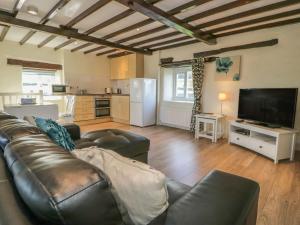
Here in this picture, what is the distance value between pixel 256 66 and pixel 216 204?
151 inches

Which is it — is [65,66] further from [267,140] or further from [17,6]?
[267,140]

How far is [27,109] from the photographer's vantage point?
3582 mm

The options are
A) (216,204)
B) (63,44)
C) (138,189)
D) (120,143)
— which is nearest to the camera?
(138,189)

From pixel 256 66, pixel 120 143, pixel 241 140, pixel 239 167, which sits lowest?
pixel 239 167

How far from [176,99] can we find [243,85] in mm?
2103

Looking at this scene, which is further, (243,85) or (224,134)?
(224,134)

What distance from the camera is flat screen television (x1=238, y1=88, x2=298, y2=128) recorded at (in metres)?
3.06

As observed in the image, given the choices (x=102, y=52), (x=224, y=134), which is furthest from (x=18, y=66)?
(x=224, y=134)

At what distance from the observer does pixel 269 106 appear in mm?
3361

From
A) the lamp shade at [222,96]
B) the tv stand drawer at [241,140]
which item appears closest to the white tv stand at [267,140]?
the tv stand drawer at [241,140]

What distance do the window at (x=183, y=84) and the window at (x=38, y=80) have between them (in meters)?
3.85

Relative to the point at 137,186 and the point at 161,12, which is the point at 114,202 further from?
the point at 161,12

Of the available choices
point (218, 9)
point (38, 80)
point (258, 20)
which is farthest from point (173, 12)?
point (38, 80)

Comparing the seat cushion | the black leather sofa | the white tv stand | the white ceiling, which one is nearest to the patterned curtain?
the white ceiling
